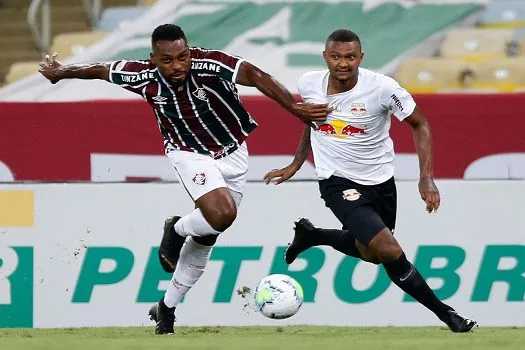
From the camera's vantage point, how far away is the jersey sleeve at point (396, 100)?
8398 millimetres

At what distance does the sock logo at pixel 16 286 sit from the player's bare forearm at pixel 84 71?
236 centimetres

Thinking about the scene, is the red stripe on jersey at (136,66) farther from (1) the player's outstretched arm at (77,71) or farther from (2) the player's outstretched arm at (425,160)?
(2) the player's outstretched arm at (425,160)

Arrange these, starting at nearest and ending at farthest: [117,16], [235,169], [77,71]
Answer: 1. [77,71]
2. [235,169]
3. [117,16]

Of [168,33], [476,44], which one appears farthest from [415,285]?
[476,44]

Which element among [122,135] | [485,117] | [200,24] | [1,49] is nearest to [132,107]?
[122,135]

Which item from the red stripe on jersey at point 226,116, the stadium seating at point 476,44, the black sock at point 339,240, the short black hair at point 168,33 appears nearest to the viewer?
the short black hair at point 168,33

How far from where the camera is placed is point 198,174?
847 cm

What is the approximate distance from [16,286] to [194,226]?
2.56 metres

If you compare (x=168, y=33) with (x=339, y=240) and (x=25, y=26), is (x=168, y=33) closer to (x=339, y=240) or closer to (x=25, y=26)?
(x=339, y=240)

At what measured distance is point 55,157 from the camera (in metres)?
11.2

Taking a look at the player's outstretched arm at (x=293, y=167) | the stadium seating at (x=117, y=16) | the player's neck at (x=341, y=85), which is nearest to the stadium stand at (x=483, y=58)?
the stadium seating at (x=117, y=16)

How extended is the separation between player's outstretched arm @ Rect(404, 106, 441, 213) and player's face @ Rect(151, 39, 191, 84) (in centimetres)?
141

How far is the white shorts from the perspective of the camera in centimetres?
847

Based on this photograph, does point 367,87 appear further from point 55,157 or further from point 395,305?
point 55,157
